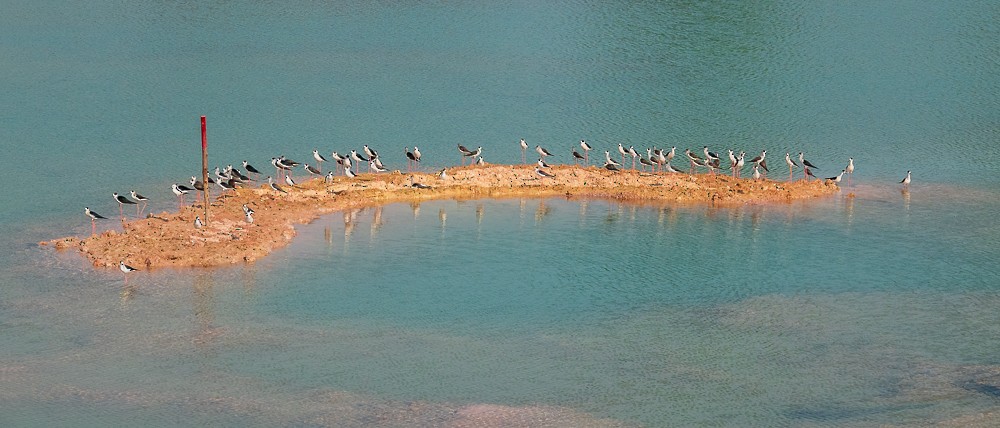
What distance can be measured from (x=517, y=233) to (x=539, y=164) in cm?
859

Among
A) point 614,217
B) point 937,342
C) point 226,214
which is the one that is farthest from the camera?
point 614,217

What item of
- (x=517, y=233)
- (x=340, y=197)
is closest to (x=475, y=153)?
(x=340, y=197)

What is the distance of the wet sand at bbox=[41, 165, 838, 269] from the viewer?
43.5 meters

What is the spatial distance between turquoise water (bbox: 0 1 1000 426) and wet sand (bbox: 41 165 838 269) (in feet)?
3.71

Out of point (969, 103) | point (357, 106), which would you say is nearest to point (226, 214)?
point (357, 106)

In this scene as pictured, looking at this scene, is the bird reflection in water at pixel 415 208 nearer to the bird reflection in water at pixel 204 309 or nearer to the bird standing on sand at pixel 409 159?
the bird standing on sand at pixel 409 159

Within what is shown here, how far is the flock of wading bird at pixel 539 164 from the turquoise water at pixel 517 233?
1209 millimetres

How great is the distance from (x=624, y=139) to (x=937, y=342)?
96.2 ft

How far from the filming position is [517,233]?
1916 inches

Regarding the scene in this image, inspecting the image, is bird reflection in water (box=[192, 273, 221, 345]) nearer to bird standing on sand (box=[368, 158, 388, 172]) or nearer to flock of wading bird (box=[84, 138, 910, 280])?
flock of wading bird (box=[84, 138, 910, 280])

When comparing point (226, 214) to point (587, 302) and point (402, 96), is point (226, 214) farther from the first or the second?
point (402, 96)

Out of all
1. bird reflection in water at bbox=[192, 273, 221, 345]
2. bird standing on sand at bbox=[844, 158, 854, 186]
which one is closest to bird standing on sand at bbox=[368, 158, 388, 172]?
bird reflection in water at bbox=[192, 273, 221, 345]

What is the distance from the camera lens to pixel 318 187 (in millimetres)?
53406

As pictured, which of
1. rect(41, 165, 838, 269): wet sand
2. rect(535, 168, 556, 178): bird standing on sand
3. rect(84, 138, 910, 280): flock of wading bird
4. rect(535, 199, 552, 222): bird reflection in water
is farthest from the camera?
rect(535, 168, 556, 178): bird standing on sand
